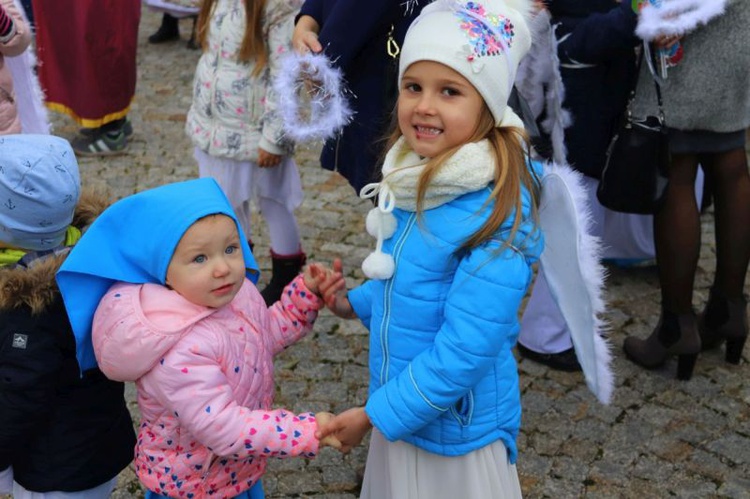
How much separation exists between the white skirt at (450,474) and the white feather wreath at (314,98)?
1.10 meters

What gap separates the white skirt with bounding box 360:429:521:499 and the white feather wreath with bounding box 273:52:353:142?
1100 millimetres

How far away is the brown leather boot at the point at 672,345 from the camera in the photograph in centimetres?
389

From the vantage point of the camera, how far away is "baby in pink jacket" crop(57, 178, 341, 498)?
87.0 inches

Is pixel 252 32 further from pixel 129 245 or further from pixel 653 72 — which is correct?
pixel 129 245

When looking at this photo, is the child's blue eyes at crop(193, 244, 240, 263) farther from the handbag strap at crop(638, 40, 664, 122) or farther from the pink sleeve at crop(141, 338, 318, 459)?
the handbag strap at crop(638, 40, 664, 122)

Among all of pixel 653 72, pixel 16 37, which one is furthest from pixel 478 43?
pixel 16 37

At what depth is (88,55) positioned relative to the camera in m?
6.16

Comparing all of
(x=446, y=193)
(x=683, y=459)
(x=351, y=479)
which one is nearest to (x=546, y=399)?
(x=683, y=459)

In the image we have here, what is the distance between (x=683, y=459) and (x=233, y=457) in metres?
1.94

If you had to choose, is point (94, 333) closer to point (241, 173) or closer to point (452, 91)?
point (452, 91)

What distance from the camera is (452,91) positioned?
2.19 meters

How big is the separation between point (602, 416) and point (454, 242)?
6.22 ft

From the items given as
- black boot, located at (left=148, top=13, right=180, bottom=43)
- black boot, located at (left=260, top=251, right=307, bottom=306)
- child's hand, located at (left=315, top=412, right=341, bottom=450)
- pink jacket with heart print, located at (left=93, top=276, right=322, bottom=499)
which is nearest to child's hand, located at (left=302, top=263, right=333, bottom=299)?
pink jacket with heart print, located at (left=93, top=276, right=322, bottom=499)

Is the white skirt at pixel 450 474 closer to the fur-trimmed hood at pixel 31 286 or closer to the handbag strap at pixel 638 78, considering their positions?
the fur-trimmed hood at pixel 31 286
